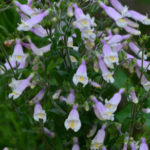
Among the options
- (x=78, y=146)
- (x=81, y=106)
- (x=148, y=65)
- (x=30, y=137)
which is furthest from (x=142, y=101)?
(x=30, y=137)

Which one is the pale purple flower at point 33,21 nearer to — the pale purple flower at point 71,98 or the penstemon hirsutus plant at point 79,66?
the penstemon hirsutus plant at point 79,66

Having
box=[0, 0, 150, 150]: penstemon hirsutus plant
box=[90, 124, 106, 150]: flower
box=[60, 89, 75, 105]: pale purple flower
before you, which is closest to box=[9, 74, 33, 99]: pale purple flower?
box=[0, 0, 150, 150]: penstemon hirsutus plant

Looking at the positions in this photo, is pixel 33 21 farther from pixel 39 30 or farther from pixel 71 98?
pixel 71 98

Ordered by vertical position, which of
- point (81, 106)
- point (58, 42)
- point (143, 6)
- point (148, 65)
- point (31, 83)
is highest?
point (143, 6)

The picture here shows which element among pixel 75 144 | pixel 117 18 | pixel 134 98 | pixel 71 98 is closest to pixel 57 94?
pixel 71 98

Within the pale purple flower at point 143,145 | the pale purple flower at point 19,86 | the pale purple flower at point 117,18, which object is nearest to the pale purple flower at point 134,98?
the pale purple flower at point 143,145

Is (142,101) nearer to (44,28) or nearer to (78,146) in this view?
(78,146)

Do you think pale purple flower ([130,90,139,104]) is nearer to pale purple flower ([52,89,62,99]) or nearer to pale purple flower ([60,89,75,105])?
pale purple flower ([60,89,75,105])
